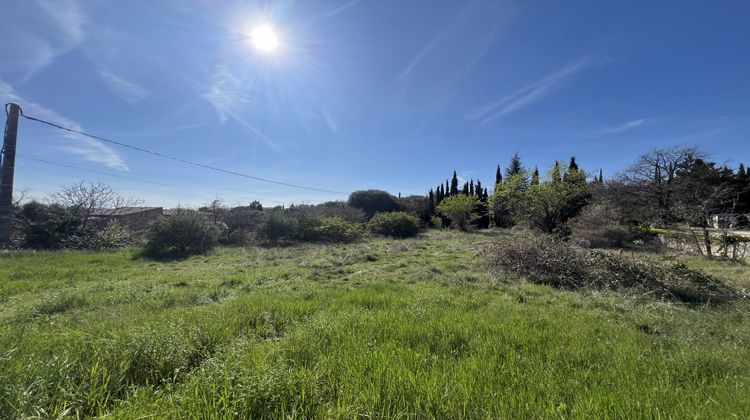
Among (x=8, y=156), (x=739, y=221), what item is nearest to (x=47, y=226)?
(x=8, y=156)

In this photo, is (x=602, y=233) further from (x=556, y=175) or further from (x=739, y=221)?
(x=739, y=221)

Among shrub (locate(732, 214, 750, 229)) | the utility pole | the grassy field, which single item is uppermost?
the utility pole

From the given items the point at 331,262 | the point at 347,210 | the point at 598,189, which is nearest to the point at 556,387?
the point at 331,262

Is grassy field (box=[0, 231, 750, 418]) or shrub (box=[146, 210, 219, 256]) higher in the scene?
shrub (box=[146, 210, 219, 256])

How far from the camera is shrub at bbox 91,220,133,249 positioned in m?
14.4

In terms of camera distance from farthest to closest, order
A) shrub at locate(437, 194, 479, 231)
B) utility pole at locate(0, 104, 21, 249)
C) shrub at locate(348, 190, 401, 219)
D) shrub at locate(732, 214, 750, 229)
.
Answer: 1. shrub at locate(348, 190, 401, 219)
2. shrub at locate(437, 194, 479, 231)
3. shrub at locate(732, 214, 750, 229)
4. utility pole at locate(0, 104, 21, 249)

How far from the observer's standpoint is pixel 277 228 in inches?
737

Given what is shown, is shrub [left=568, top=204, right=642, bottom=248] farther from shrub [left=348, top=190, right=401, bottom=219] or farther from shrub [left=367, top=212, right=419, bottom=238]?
shrub [left=348, top=190, right=401, bottom=219]

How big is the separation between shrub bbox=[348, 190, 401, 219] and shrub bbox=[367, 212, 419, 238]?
1027 cm

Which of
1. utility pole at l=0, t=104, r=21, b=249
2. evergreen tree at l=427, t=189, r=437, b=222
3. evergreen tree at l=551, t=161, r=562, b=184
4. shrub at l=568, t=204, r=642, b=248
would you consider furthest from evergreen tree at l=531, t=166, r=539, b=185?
utility pole at l=0, t=104, r=21, b=249

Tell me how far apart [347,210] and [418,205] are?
12.5 m

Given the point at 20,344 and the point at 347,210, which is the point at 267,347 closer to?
the point at 20,344

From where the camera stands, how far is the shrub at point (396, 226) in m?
23.2

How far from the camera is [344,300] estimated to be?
4.89 m
